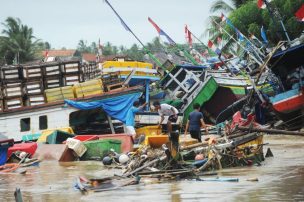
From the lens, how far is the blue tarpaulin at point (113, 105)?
29.7 metres

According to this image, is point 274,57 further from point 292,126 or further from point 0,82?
point 0,82

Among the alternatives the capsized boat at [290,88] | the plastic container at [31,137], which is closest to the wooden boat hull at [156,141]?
the capsized boat at [290,88]

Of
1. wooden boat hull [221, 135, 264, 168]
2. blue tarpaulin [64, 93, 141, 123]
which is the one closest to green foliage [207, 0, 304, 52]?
blue tarpaulin [64, 93, 141, 123]

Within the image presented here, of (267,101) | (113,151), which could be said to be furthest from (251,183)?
(267,101)

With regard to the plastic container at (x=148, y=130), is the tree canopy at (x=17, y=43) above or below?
above

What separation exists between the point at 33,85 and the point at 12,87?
3.15 feet

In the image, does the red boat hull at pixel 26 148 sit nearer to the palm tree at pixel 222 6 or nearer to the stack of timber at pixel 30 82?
the stack of timber at pixel 30 82

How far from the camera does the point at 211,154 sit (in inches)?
581

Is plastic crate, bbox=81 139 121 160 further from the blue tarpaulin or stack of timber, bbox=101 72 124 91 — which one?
stack of timber, bbox=101 72 124 91

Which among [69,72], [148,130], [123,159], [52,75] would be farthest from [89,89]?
[123,159]

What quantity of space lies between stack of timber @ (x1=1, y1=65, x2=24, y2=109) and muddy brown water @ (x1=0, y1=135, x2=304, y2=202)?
13.6 meters

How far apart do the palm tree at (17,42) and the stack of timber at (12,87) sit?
39.8 meters

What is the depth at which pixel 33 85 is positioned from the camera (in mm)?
31094

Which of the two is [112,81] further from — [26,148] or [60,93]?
[26,148]
